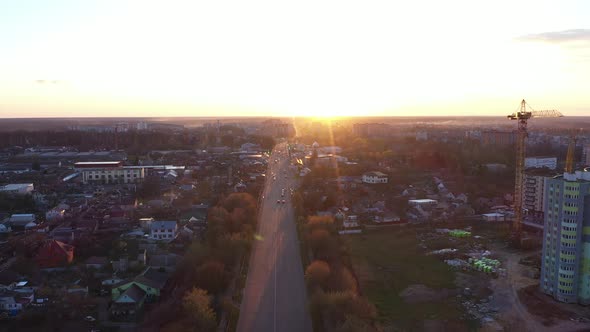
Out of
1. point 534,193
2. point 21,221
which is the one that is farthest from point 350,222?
point 21,221

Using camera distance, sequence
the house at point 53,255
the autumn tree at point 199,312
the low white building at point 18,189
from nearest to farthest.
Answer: the autumn tree at point 199,312
the house at point 53,255
the low white building at point 18,189

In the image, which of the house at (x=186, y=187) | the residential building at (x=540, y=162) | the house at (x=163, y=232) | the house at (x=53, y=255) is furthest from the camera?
the residential building at (x=540, y=162)

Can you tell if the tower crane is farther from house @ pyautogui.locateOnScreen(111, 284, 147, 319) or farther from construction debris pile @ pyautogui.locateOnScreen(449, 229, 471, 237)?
house @ pyautogui.locateOnScreen(111, 284, 147, 319)

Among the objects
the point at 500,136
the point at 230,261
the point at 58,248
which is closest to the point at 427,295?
the point at 230,261

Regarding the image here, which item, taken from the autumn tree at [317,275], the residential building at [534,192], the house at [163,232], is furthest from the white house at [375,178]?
the autumn tree at [317,275]

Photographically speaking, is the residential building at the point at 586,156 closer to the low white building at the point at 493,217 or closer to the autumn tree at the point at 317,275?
the low white building at the point at 493,217

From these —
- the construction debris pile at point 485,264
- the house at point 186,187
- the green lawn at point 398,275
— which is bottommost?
the green lawn at point 398,275

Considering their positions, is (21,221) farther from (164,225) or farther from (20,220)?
(164,225)
